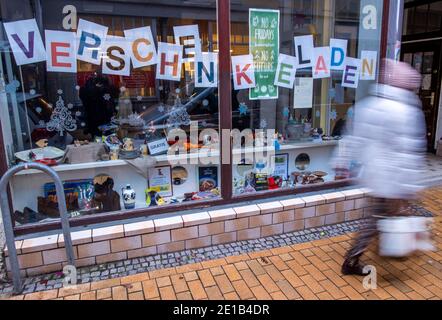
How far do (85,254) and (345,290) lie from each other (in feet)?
7.37

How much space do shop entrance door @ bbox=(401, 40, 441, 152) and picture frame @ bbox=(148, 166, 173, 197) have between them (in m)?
5.41

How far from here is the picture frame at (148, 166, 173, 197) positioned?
397 cm

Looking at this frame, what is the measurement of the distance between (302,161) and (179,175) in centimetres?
163

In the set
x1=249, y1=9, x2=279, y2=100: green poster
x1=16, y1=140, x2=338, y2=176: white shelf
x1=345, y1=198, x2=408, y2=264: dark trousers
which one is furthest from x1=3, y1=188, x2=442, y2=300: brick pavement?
x1=249, y1=9, x2=279, y2=100: green poster

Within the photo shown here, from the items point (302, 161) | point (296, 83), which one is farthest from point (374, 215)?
point (296, 83)

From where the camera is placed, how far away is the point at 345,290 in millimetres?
2840

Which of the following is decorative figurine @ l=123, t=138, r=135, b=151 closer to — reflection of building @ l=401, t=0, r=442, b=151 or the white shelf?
the white shelf

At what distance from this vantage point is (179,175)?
13.4ft

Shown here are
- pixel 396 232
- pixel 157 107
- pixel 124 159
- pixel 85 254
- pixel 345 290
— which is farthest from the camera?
pixel 157 107

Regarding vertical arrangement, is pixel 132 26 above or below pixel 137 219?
above

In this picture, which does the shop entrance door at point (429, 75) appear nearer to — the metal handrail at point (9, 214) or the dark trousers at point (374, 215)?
the dark trousers at point (374, 215)

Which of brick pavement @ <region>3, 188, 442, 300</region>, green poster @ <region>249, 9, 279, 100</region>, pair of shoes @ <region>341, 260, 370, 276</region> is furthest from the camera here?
green poster @ <region>249, 9, 279, 100</region>

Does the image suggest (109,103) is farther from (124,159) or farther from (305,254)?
(305,254)

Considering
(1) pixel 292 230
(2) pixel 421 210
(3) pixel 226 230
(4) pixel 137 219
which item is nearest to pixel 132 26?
(4) pixel 137 219
